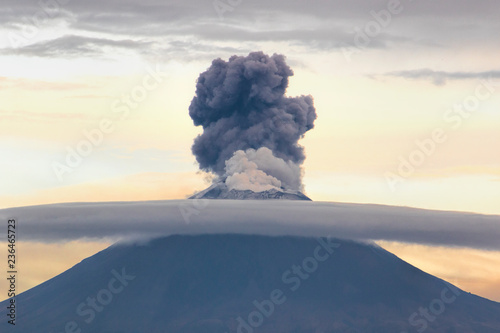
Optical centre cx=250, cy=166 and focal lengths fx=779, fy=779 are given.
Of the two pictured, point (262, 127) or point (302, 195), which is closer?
point (262, 127)

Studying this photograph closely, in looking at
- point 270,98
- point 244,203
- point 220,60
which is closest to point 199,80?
point 220,60

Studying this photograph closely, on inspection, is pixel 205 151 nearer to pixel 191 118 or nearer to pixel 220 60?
pixel 191 118

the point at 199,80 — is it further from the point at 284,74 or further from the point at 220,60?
the point at 284,74

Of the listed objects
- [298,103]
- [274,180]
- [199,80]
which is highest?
[199,80]

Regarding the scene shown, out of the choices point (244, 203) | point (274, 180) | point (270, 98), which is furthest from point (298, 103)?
point (244, 203)

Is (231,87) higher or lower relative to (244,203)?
higher

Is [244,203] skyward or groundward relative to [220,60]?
groundward

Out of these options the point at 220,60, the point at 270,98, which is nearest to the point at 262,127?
the point at 270,98

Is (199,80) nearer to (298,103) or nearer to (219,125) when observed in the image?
(219,125)

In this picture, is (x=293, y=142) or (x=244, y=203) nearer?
(x=293, y=142)
